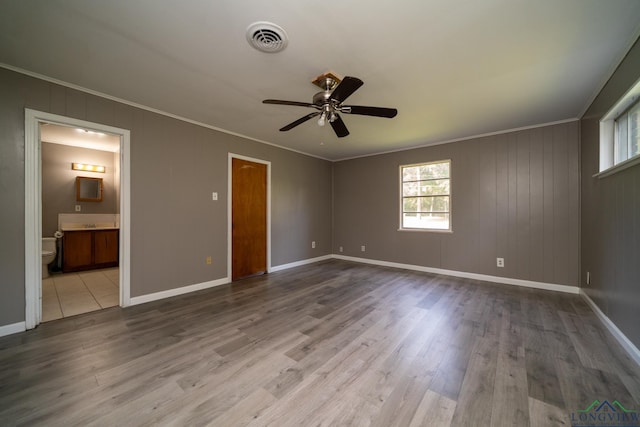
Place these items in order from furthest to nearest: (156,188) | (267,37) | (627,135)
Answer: (156,188) < (627,135) < (267,37)

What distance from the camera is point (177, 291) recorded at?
11.1ft

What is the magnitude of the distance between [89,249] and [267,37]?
5.58m

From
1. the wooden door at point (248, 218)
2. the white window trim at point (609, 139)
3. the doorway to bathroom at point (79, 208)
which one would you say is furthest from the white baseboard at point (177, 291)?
the white window trim at point (609, 139)

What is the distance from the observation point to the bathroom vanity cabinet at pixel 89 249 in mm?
4543

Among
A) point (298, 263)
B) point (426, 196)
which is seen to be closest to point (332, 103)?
point (426, 196)

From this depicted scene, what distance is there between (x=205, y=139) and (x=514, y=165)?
196 inches

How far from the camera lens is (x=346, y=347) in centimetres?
207

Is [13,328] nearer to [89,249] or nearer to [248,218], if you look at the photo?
[248,218]

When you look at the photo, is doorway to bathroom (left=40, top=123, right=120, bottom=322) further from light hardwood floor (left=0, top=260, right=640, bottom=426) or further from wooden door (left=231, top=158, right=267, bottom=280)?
light hardwood floor (left=0, top=260, right=640, bottom=426)

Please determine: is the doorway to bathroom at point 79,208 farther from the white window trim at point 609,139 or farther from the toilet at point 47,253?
the white window trim at point 609,139

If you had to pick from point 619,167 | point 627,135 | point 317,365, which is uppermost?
point 627,135

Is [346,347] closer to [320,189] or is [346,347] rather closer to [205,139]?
[205,139]

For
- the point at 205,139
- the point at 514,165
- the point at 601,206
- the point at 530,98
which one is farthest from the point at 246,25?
the point at 514,165

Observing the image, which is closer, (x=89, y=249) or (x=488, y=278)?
(x=488, y=278)
